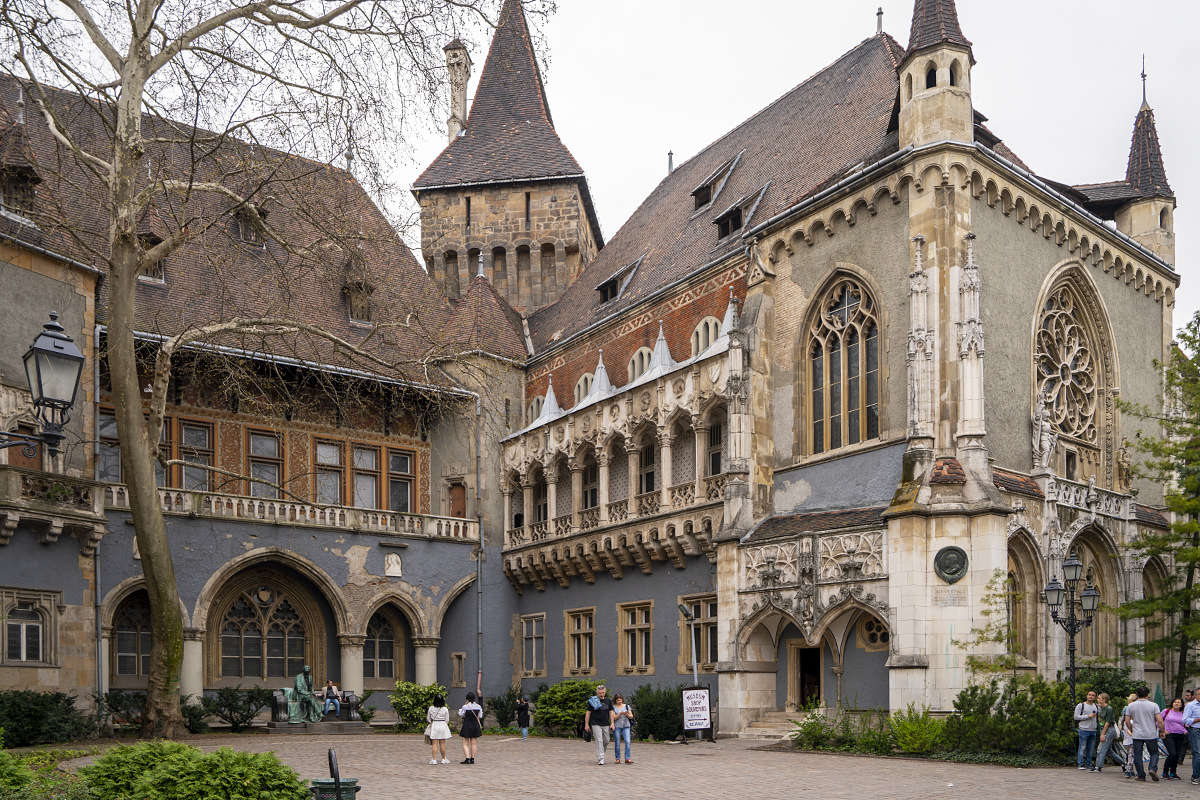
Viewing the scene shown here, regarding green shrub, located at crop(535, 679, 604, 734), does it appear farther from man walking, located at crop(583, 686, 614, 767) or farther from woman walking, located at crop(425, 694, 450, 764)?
man walking, located at crop(583, 686, 614, 767)

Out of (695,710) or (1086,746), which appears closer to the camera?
(1086,746)

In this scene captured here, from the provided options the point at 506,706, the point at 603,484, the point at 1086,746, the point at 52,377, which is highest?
the point at 52,377

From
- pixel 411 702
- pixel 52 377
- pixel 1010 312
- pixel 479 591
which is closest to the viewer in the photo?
pixel 52 377

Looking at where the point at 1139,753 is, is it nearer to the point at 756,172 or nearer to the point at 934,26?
→ the point at 934,26

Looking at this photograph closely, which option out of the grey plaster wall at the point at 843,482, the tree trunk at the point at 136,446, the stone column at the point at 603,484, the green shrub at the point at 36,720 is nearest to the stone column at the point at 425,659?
the stone column at the point at 603,484

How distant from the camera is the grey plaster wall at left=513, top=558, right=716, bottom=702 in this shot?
24772mm

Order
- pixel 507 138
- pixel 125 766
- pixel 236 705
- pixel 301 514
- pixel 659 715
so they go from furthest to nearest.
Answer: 1. pixel 507 138
2. pixel 301 514
3. pixel 236 705
4. pixel 659 715
5. pixel 125 766

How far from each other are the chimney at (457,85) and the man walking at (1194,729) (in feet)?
101

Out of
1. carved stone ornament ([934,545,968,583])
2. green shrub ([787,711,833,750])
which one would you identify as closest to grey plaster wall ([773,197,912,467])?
carved stone ornament ([934,545,968,583])

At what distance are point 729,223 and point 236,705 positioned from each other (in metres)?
15.0

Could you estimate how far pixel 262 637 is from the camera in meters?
27.7

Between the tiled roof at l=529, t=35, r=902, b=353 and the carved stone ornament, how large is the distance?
7.80 meters

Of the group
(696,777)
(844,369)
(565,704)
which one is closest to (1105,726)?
(696,777)

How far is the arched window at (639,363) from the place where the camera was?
2775 cm
